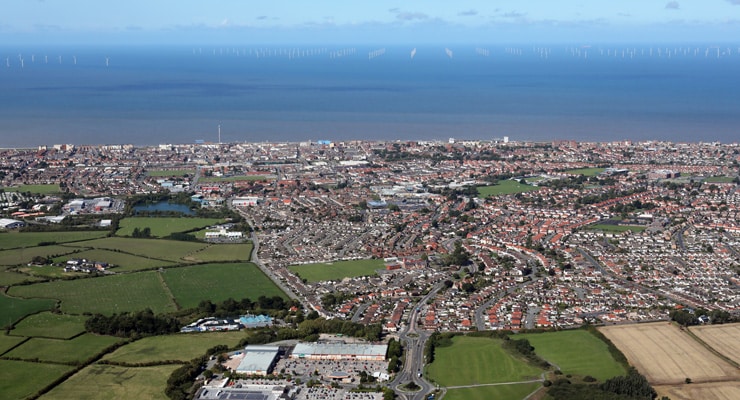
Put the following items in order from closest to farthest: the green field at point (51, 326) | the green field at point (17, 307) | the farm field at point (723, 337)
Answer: the farm field at point (723, 337) → the green field at point (51, 326) → the green field at point (17, 307)

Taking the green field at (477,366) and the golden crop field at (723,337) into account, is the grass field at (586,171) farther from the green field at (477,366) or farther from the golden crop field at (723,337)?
the green field at (477,366)

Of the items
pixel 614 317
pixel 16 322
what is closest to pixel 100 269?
pixel 16 322

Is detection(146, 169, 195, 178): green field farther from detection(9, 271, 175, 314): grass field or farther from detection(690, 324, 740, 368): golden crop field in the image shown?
detection(690, 324, 740, 368): golden crop field

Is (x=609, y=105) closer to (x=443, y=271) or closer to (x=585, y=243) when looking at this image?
(x=585, y=243)

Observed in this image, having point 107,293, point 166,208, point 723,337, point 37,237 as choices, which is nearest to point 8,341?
point 107,293

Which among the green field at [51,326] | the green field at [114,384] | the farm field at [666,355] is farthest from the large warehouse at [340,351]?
the green field at [51,326]
